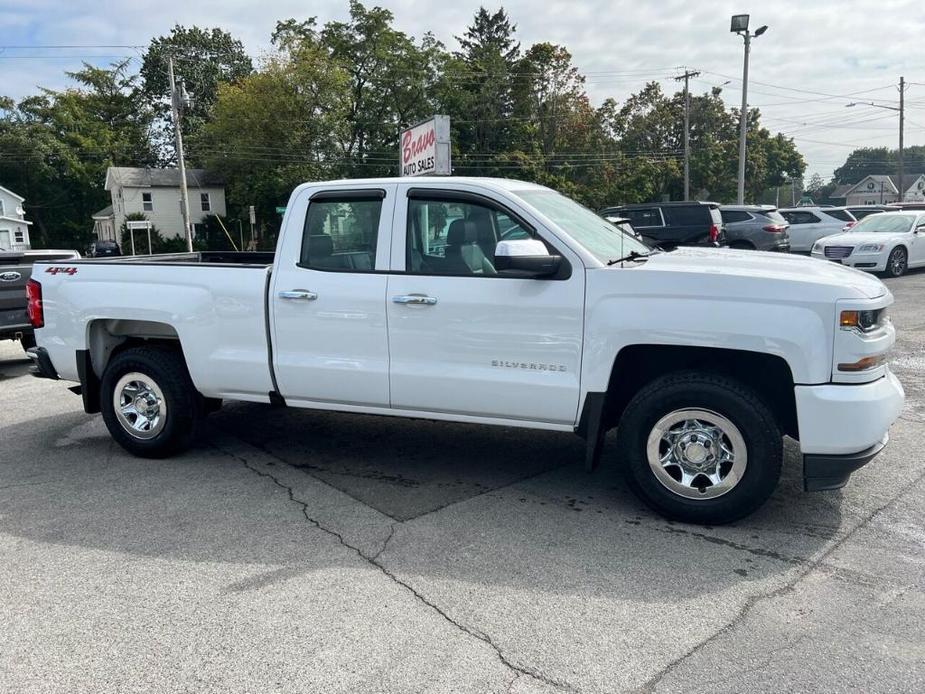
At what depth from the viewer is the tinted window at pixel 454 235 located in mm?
4691

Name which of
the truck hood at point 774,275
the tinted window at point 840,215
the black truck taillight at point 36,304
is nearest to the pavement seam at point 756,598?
the truck hood at point 774,275

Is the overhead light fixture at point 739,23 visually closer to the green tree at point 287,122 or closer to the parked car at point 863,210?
the parked car at point 863,210

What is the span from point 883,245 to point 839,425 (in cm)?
1546

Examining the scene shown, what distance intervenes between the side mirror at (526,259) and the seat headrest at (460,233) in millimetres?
509

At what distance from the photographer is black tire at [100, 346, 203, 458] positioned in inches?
220

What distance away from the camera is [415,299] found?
4.66 m

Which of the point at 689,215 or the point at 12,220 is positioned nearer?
the point at 689,215

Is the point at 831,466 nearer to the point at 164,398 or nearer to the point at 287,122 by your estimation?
the point at 164,398

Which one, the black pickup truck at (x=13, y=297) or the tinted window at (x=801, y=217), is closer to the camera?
the black pickup truck at (x=13, y=297)

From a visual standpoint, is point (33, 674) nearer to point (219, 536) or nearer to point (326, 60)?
point (219, 536)

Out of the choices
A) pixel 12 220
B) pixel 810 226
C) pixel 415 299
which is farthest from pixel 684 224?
pixel 12 220

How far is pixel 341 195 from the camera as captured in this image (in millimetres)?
5074

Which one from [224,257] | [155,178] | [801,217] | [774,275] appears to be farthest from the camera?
[155,178]

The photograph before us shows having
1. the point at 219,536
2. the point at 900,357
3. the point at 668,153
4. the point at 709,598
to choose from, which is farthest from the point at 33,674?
the point at 668,153
